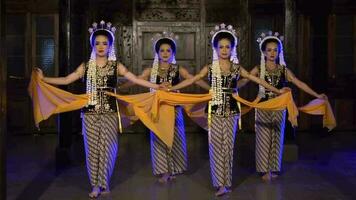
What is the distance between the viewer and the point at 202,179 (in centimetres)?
713

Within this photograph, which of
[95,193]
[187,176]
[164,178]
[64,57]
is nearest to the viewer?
[95,193]

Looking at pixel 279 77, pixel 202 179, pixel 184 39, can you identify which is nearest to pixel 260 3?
pixel 184 39

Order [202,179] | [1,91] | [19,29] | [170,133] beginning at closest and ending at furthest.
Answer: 1. [1,91]
2. [170,133]
3. [202,179]
4. [19,29]

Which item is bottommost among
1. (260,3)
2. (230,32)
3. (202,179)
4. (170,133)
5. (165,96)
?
(202,179)

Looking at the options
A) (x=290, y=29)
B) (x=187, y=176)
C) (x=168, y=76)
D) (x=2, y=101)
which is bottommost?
(x=187, y=176)

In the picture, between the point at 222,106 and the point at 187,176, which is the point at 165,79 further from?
the point at 187,176

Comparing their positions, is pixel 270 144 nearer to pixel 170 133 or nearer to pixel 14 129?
pixel 170 133

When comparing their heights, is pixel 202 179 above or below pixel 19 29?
below

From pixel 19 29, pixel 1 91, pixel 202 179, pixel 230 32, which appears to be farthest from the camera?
pixel 19 29

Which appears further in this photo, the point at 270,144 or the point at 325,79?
the point at 325,79

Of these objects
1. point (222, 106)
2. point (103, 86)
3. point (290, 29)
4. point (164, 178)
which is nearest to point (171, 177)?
point (164, 178)

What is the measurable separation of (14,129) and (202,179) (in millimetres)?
5187

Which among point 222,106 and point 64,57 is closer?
point 222,106

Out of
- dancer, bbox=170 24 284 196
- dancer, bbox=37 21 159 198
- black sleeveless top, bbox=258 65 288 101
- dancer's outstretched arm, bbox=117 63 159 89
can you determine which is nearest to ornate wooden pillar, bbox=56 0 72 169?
dancer, bbox=37 21 159 198
